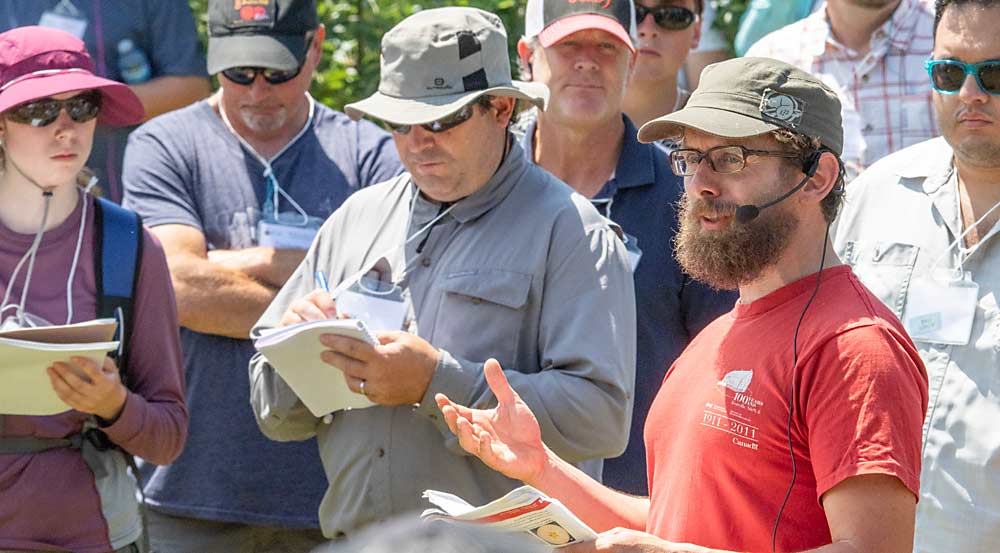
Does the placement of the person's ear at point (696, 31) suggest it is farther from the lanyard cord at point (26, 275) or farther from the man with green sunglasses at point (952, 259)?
the lanyard cord at point (26, 275)

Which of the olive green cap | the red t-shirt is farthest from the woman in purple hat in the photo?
the olive green cap

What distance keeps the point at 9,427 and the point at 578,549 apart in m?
1.91

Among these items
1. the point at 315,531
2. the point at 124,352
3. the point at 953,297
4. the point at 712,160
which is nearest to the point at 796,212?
the point at 712,160

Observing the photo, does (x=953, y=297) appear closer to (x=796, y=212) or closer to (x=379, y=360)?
(x=796, y=212)

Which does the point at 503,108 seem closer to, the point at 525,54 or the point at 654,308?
the point at 654,308

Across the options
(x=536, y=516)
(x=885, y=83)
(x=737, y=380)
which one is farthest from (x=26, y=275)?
(x=885, y=83)

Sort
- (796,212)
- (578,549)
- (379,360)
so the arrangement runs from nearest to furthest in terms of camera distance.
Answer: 1. (578,549)
2. (796,212)
3. (379,360)

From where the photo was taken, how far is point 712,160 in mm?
2805

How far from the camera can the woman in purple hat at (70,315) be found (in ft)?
12.0

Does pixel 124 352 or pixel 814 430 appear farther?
pixel 124 352

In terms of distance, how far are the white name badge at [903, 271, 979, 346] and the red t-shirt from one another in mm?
1085

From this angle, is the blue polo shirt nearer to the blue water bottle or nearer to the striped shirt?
the striped shirt

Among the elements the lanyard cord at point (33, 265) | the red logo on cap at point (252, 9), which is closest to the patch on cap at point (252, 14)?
the red logo on cap at point (252, 9)

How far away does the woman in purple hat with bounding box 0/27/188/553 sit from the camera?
3.66 metres
